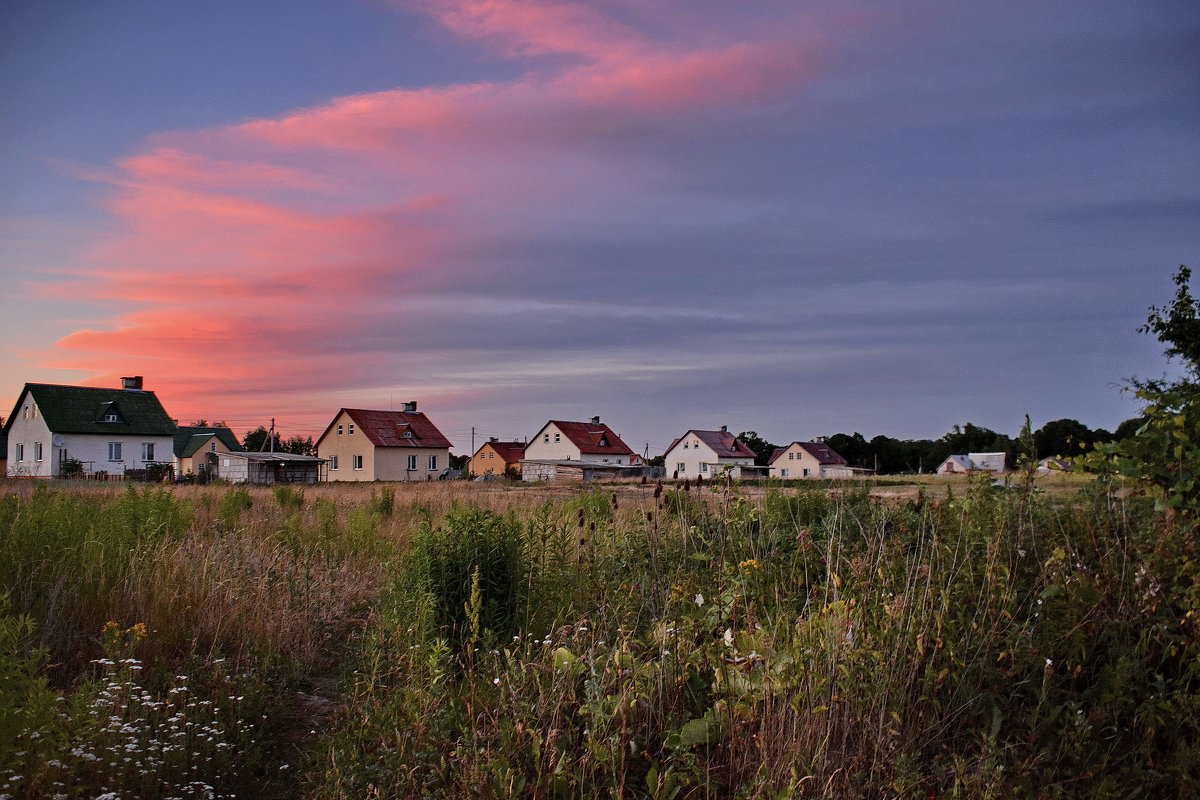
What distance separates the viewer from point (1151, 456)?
4812 mm

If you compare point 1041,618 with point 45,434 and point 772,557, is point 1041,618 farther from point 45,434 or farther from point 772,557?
point 45,434

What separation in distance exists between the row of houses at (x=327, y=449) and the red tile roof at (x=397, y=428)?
0.26 feet

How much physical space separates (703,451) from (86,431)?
145 feet

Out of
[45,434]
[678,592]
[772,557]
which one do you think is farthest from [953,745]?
[45,434]

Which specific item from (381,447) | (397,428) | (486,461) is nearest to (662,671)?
(381,447)

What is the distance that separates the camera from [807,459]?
70.9m

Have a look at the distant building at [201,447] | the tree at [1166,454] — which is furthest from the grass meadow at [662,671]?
the distant building at [201,447]

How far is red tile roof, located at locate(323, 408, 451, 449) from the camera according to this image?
53344mm

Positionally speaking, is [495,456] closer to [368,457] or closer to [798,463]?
[368,457]

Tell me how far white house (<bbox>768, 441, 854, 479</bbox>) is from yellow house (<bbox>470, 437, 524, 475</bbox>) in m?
22.2

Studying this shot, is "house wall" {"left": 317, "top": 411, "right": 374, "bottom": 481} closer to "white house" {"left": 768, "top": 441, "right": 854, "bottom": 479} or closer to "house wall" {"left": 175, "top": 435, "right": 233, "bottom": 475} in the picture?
"house wall" {"left": 175, "top": 435, "right": 233, "bottom": 475}

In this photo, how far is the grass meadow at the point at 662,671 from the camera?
3.20 m

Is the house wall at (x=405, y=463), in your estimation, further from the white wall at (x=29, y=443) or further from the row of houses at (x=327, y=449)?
the white wall at (x=29, y=443)

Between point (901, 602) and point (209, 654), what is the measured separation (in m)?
4.29
